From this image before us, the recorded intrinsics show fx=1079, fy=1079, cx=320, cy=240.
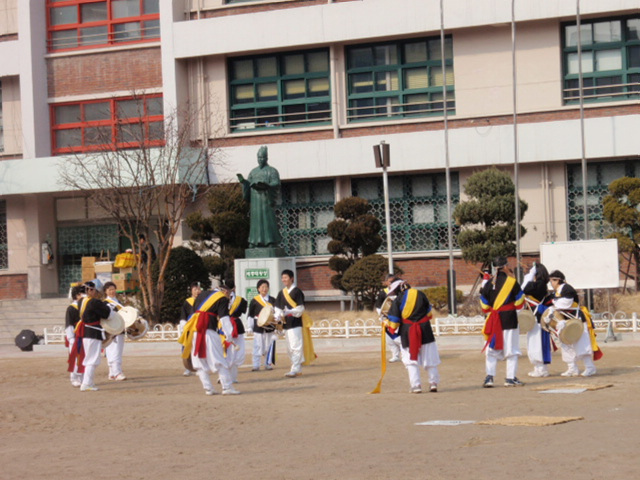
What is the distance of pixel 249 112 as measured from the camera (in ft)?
113

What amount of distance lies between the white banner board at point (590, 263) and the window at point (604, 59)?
10.1m

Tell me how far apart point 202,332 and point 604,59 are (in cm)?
1958

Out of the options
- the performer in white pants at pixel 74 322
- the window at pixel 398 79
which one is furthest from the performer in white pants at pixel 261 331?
the window at pixel 398 79

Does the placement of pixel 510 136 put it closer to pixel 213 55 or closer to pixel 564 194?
pixel 564 194

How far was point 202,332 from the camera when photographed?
15188 millimetres

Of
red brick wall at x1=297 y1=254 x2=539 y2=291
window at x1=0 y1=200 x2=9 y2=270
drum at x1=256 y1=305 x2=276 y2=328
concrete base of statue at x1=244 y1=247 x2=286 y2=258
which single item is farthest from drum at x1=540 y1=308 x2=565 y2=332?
window at x1=0 y1=200 x2=9 y2=270

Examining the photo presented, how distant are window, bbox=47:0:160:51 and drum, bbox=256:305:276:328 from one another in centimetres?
1834

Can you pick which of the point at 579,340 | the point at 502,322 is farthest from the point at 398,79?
the point at 502,322

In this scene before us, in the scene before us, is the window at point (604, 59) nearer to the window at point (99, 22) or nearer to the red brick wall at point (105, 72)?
the red brick wall at point (105, 72)

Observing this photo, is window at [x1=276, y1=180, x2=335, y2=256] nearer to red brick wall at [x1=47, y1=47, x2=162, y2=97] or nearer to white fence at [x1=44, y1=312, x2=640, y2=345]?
red brick wall at [x1=47, y1=47, x2=162, y2=97]

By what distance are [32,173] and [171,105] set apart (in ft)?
16.1

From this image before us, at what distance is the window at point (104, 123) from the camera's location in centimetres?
3350

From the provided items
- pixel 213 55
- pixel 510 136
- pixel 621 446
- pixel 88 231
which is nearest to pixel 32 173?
pixel 88 231

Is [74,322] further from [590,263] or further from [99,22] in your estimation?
[99,22]
